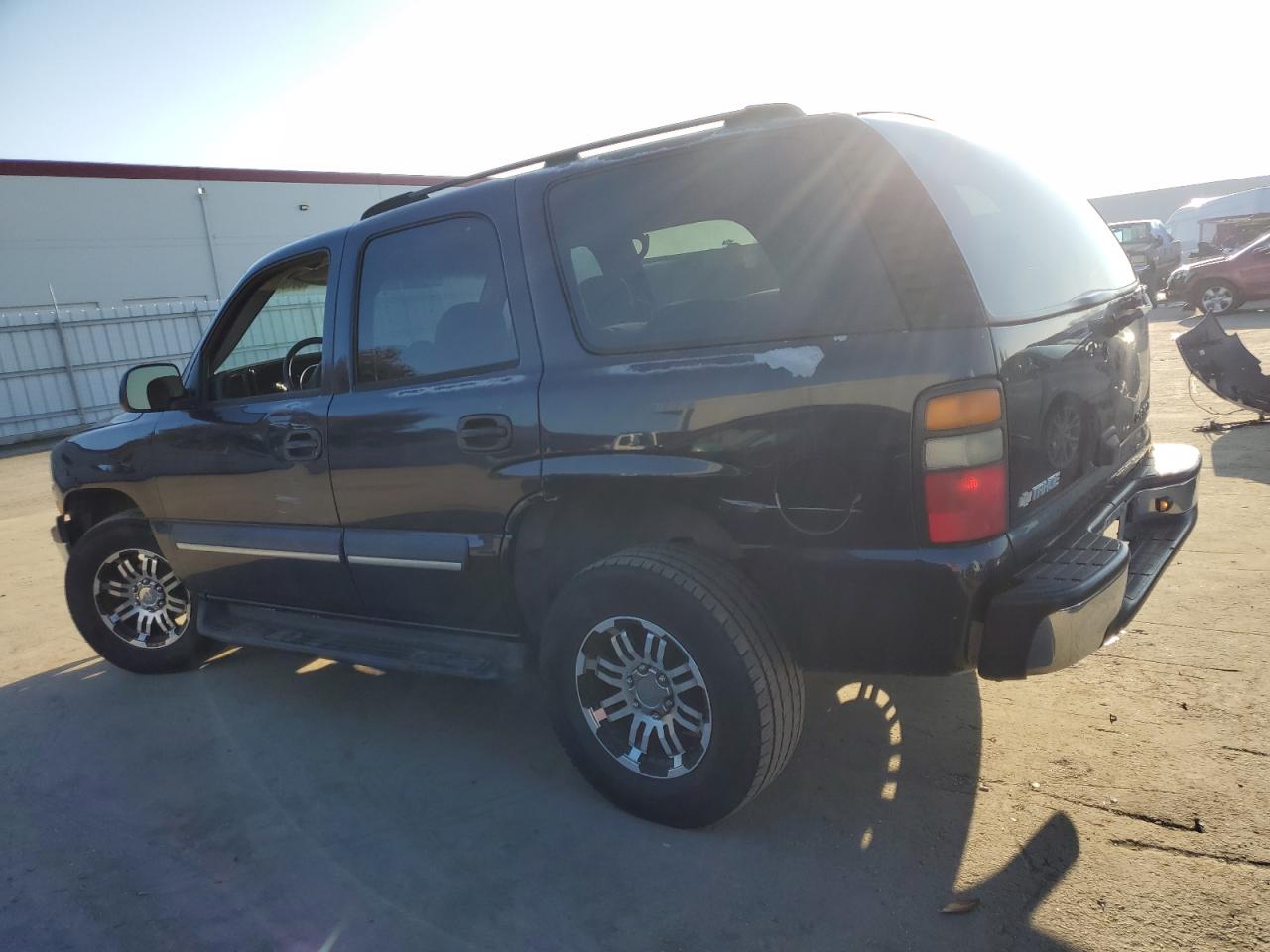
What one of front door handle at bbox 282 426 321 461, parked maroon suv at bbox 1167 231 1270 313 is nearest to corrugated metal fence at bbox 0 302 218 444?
front door handle at bbox 282 426 321 461

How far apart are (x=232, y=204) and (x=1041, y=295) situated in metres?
25.1

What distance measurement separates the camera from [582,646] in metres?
2.70

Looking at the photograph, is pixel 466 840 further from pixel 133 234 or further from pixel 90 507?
pixel 133 234

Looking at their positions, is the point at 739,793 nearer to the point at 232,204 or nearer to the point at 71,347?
the point at 71,347

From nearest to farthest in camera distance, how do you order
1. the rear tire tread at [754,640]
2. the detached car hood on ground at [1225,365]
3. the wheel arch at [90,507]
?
the rear tire tread at [754,640] → the wheel arch at [90,507] → the detached car hood on ground at [1225,365]

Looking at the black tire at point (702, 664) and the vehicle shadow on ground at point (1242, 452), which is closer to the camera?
the black tire at point (702, 664)

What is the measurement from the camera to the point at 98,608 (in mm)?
4340

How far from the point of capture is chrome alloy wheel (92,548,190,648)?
172 inches

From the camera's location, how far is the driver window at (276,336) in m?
3.68

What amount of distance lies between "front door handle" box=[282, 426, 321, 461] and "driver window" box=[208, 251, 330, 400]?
0.59ft

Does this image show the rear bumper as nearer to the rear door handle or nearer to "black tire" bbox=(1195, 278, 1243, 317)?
the rear door handle

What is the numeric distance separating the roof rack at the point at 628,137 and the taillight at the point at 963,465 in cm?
98

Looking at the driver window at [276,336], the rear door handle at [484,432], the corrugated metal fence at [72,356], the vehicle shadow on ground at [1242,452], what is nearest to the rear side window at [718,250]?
the rear door handle at [484,432]

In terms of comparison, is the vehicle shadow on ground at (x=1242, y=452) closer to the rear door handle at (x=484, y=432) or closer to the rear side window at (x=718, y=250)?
the rear side window at (x=718, y=250)
